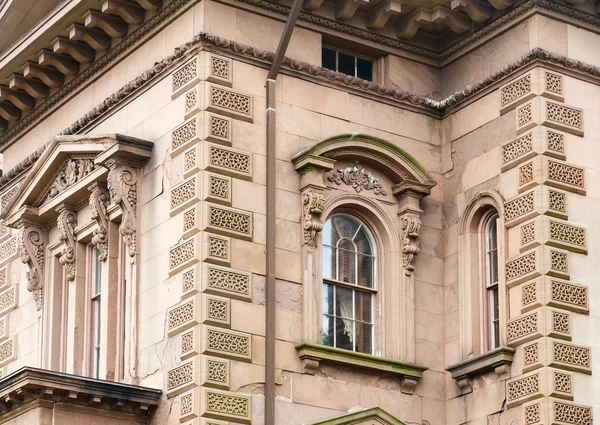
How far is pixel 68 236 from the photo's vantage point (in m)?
28.1

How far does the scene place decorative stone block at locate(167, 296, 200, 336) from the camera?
2484cm

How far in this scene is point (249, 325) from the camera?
990 inches

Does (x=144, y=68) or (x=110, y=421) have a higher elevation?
(x=144, y=68)

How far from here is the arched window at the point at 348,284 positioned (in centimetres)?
2639

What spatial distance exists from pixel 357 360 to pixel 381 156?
3046 millimetres

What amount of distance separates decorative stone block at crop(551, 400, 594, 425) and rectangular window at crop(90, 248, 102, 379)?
664cm

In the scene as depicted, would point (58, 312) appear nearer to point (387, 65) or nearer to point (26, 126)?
point (26, 126)

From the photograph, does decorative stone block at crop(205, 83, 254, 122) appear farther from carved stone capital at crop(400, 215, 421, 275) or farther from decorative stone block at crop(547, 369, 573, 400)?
decorative stone block at crop(547, 369, 573, 400)

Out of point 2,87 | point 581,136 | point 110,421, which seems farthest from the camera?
point 2,87

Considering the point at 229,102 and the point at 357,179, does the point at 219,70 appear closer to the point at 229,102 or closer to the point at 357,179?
the point at 229,102

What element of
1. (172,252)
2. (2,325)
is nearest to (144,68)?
(172,252)

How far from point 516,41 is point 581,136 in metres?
1.65

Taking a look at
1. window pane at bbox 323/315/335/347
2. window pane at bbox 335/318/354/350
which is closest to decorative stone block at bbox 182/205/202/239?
window pane at bbox 323/315/335/347

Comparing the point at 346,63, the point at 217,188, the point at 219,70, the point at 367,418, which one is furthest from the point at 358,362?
the point at 346,63
